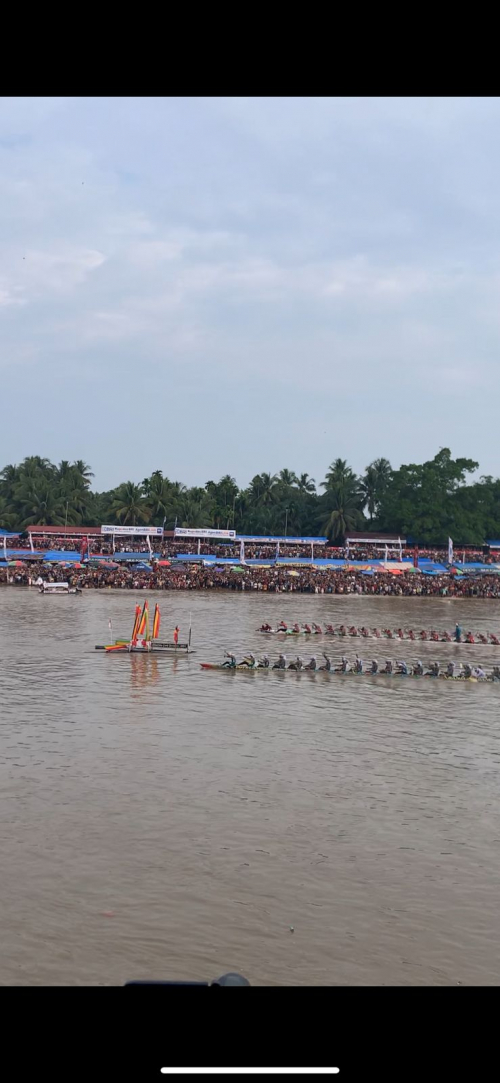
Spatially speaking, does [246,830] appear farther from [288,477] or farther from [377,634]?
[288,477]

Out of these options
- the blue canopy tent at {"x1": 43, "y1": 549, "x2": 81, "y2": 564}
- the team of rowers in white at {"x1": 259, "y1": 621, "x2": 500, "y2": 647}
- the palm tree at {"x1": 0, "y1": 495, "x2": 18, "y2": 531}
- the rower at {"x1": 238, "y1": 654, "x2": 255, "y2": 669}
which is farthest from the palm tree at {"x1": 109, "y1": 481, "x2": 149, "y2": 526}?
the rower at {"x1": 238, "y1": 654, "x2": 255, "y2": 669}

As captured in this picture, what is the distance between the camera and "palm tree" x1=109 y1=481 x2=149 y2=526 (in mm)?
88625

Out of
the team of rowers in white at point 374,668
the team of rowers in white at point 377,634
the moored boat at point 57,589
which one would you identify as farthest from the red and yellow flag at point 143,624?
the moored boat at point 57,589

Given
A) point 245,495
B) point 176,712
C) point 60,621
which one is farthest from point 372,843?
point 245,495

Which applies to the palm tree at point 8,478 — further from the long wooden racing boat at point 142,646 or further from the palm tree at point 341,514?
the long wooden racing boat at point 142,646

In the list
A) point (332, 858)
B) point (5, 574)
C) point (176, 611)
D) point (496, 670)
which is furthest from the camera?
point (5, 574)

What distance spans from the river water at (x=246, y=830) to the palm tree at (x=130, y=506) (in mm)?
63267

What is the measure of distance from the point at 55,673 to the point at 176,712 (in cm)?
651

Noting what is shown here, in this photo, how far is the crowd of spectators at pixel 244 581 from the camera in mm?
61312

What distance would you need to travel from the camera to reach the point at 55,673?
26094 mm

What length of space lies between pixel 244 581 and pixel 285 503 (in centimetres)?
3795

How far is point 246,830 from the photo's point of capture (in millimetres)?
13078
